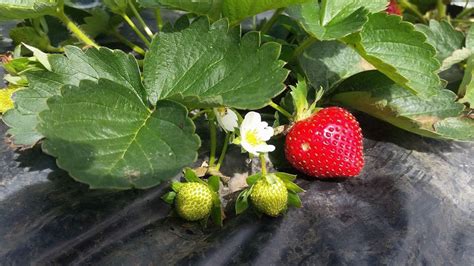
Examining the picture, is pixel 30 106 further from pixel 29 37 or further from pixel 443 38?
pixel 443 38

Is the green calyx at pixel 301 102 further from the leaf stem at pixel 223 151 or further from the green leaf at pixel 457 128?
the green leaf at pixel 457 128

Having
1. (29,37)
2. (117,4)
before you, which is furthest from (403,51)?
(29,37)

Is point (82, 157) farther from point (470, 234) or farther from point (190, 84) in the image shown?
point (470, 234)

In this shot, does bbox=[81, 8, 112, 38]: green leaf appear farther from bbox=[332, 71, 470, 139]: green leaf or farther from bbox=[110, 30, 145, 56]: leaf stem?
bbox=[332, 71, 470, 139]: green leaf

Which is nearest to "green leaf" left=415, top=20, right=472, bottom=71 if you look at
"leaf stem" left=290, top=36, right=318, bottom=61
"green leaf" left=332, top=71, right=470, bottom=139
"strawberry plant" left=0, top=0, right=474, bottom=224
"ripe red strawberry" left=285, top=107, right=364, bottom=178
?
"strawberry plant" left=0, top=0, right=474, bottom=224

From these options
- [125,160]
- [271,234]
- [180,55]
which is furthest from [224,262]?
[180,55]
